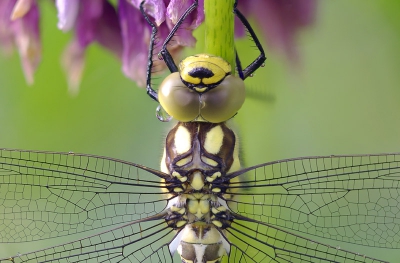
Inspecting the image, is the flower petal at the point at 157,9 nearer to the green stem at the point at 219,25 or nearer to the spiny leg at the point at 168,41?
the spiny leg at the point at 168,41

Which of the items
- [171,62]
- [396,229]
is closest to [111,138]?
[171,62]

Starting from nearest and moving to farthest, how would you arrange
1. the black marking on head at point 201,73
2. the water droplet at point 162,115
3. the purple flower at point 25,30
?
1. the black marking on head at point 201,73
2. the water droplet at point 162,115
3. the purple flower at point 25,30

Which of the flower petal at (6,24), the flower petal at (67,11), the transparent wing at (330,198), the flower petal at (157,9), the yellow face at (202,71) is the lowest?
the transparent wing at (330,198)

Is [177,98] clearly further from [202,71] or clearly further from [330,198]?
[330,198]

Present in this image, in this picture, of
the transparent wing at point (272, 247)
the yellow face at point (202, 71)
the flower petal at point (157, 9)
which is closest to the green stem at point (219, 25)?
the yellow face at point (202, 71)

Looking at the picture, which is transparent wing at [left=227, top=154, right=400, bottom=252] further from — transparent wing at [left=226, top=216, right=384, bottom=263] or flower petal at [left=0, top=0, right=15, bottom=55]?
flower petal at [left=0, top=0, right=15, bottom=55]

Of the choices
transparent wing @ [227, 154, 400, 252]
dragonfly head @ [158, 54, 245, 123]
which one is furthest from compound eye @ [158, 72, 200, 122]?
transparent wing @ [227, 154, 400, 252]

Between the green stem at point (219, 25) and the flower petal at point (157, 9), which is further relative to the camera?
the flower petal at point (157, 9)

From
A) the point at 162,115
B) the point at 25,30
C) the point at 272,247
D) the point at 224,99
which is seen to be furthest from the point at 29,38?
the point at 272,247
